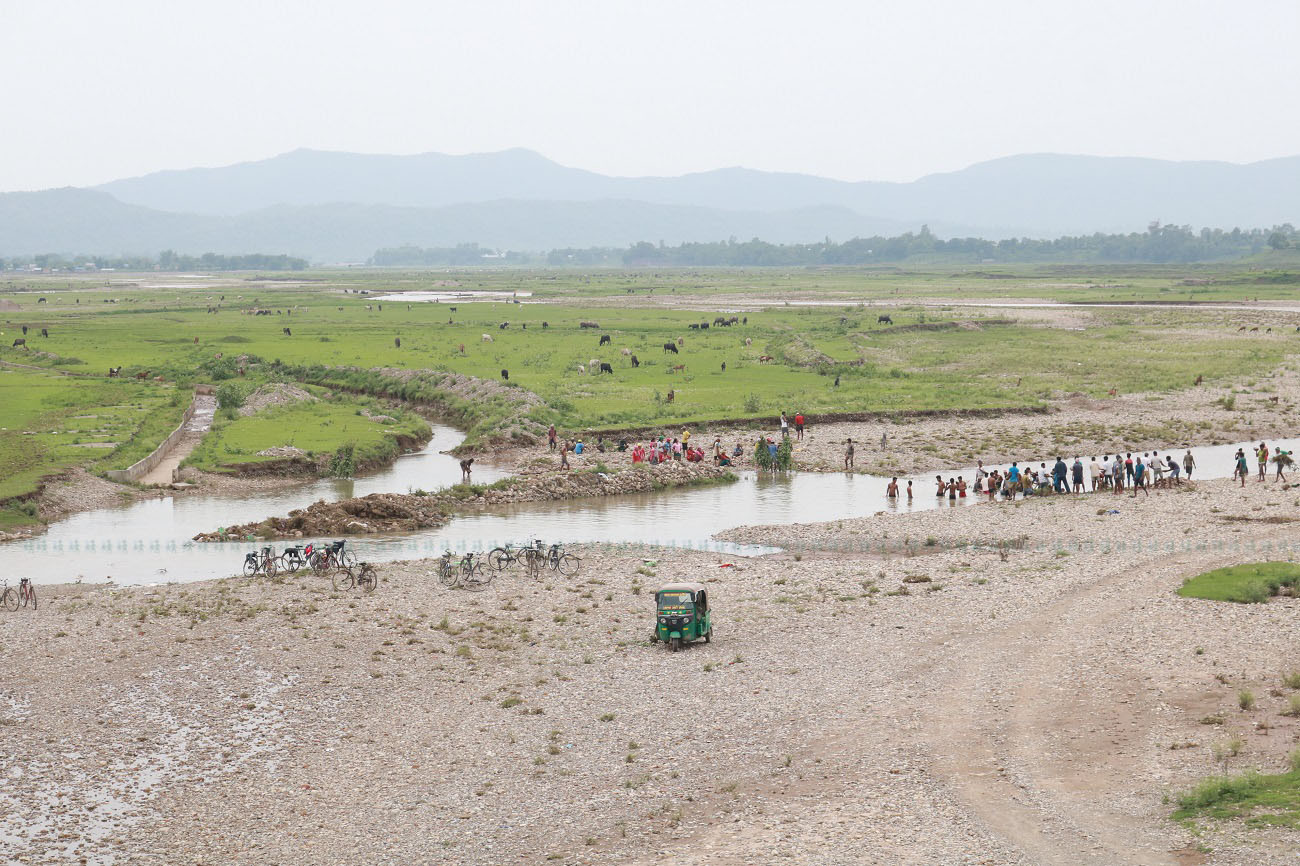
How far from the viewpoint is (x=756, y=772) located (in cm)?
2111

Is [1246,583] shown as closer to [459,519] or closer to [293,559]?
[293,559]

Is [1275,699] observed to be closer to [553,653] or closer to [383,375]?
[553,653]

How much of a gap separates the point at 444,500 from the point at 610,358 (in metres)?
44.4

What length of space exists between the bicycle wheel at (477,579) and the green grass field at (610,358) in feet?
68.2

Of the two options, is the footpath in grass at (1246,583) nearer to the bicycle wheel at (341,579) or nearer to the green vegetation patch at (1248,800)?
the green vegetation patch at (1248,800)

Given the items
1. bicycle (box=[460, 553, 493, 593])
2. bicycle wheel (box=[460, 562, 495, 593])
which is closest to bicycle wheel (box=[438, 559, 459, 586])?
bicycle (box=[460, 553, 493, 593])

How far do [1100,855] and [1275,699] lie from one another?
787 centimetres

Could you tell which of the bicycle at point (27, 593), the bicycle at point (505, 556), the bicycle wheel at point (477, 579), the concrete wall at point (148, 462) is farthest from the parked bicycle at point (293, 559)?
the concrete wall at point (148, 462)

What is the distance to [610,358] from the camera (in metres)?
90.2

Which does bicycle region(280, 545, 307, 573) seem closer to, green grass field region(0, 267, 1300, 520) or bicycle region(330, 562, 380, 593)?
bicycle region(330, 562, 380, 593)

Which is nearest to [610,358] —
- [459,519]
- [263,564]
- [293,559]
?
[459,519]

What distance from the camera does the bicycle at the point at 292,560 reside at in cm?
3656

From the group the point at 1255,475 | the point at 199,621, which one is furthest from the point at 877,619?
the point at 1255,475

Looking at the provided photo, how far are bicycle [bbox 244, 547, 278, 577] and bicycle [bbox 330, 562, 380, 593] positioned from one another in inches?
68.5
